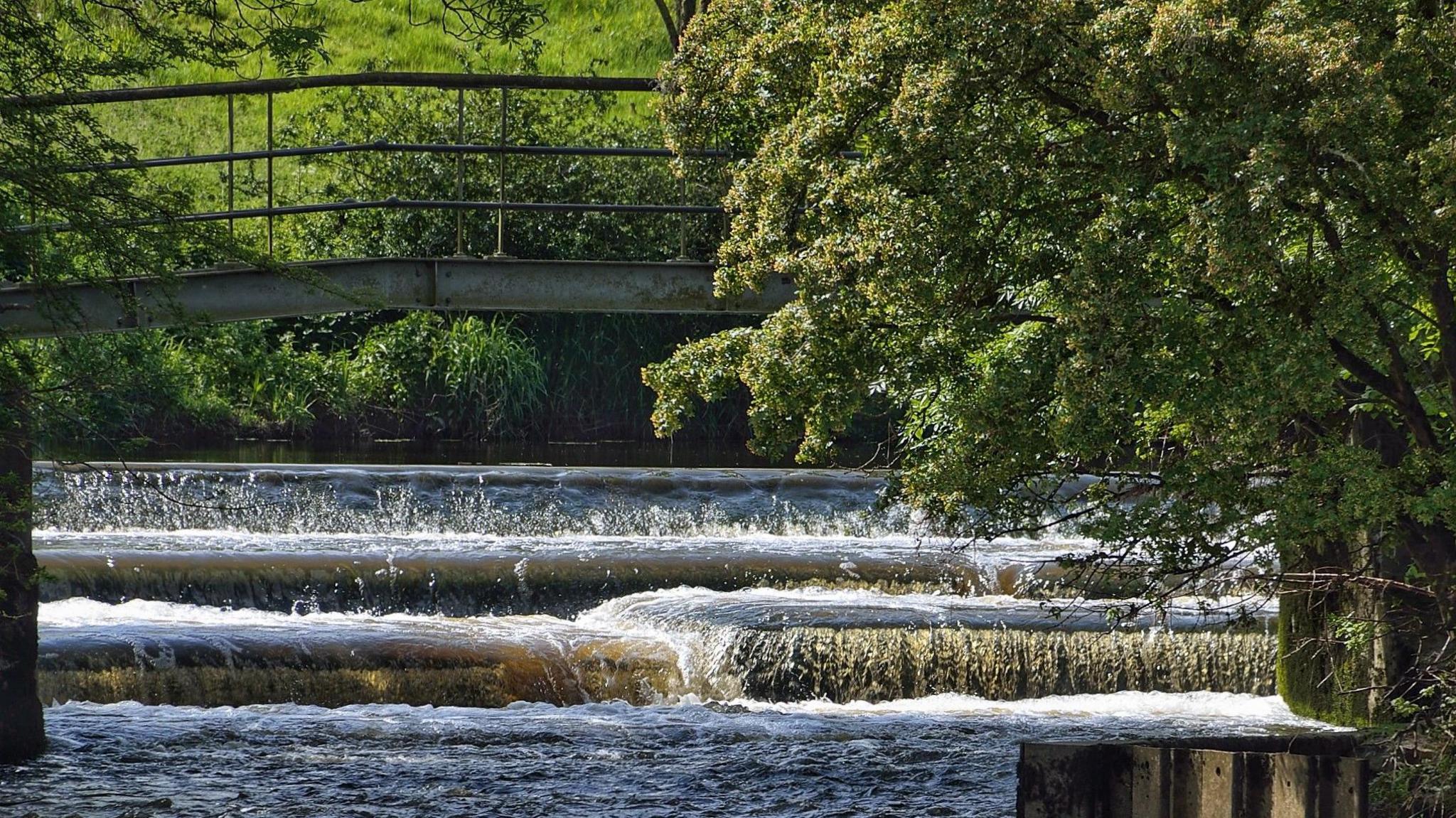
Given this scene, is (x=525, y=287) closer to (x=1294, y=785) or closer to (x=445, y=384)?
(x=1294, y=785)

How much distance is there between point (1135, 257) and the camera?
609cm

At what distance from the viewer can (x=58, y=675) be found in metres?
10.3

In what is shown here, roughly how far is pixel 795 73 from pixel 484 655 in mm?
4658

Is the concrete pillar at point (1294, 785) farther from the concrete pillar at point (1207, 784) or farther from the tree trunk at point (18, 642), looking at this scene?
the tree trunk at point (18, 642)

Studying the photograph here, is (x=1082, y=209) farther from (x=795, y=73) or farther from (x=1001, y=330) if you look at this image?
(x=795, y=73)

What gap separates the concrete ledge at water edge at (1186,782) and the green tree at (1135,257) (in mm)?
656

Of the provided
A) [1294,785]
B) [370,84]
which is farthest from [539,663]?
[1294,785]

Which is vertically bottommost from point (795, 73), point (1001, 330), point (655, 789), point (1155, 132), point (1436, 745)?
point (655, 789)

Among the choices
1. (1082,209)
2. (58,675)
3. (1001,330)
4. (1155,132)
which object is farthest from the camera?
(58,675)

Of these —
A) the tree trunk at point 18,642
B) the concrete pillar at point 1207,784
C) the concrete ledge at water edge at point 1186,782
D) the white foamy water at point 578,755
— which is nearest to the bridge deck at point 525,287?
the white foamy water at point 578,755

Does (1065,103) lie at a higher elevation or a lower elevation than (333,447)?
higher

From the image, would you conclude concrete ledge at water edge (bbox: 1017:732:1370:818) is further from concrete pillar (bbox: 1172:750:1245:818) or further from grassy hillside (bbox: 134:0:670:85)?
grassy hillside (bbox: 134:0:670:85)

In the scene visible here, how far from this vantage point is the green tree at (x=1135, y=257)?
582 cm

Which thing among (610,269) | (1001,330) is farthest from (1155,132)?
(610,269)
